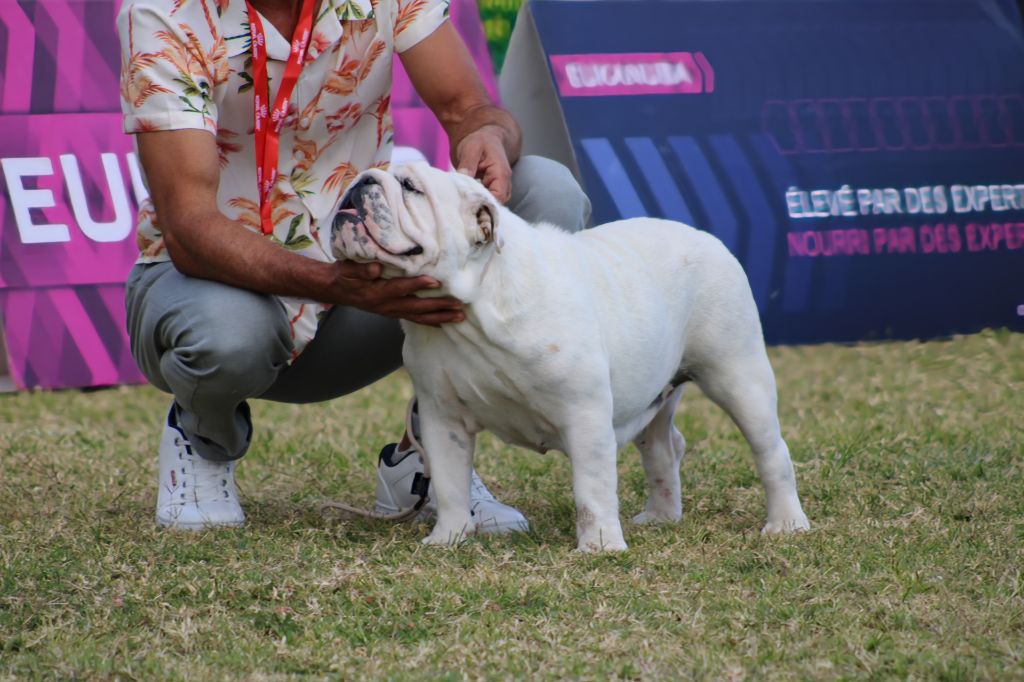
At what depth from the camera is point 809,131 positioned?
6316 millimetres

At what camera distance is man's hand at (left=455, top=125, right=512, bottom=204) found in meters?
3.15

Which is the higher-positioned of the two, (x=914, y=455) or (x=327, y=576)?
(x=327, y=576)

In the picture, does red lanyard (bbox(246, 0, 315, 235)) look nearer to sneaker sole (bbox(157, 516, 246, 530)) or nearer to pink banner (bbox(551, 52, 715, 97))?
sneaker sole (bbox(157, 516, 246, 530))

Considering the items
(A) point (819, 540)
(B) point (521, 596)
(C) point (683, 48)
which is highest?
(B) point (521, 596)

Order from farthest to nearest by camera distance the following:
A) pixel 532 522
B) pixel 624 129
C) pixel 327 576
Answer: pixel 624 129, pixel 532 522, pixel 327 576

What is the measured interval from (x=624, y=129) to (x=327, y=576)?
372 cm

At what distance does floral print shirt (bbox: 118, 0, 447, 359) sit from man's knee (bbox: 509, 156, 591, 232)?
0.34 m

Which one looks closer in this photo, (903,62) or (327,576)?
(327,576)

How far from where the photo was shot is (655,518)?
3.42 meters

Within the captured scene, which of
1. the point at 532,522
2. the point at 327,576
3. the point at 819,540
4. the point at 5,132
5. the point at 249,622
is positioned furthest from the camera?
the point at 5,132

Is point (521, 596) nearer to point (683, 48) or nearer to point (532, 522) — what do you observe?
point (532, 522)

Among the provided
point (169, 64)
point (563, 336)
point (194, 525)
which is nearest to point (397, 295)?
point (563, 336)

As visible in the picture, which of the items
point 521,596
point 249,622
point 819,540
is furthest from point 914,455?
point 249,622

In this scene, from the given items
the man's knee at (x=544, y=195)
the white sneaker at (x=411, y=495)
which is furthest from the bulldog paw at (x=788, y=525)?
the man's knee at (x=544, y=195)
